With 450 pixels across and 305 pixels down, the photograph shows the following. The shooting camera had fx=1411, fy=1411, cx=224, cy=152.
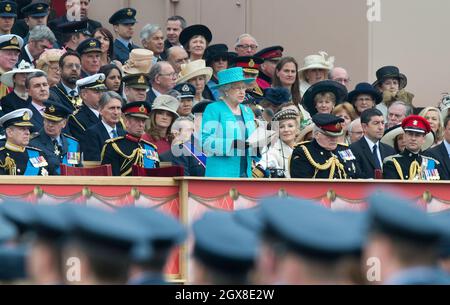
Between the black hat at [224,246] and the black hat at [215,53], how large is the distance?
35.7ft

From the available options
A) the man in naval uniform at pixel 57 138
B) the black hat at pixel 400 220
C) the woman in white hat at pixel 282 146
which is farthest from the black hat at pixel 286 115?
the black hat at pixel 400 220

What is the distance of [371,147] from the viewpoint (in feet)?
43.2

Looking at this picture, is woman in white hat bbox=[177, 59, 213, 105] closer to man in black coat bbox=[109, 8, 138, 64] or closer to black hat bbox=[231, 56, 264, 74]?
black hat bbox=[231, 56, 264, 74]

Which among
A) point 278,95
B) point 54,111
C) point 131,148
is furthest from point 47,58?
point 278,95

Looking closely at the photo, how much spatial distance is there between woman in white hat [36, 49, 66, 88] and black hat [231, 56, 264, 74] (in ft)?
7.12

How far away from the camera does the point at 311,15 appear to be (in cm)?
1878

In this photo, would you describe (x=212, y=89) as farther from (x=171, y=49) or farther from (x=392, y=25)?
(x=392, y=25)

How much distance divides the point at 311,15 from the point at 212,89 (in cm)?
459

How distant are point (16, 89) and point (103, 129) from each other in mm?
1098

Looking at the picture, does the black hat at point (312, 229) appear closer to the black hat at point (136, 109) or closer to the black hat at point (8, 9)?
the black hat at point (136, 109)

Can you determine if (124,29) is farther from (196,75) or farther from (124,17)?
(196,75)

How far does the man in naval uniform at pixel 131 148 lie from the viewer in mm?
11828
